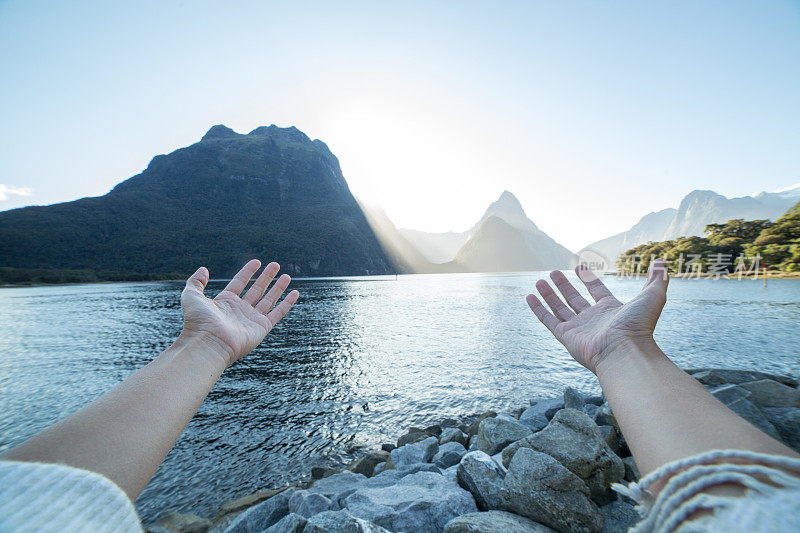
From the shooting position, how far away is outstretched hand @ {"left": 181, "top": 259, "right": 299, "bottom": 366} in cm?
271

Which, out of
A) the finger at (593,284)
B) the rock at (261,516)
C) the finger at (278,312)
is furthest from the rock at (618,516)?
the finger at (278,312)

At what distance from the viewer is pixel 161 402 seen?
199 centimetres

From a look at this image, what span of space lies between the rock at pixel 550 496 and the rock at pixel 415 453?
3.03 meters

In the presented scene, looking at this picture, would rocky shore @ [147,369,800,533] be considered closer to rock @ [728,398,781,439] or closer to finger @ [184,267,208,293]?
rock @ [728,398,781,439]

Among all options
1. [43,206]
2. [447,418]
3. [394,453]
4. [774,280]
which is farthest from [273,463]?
[43,206]

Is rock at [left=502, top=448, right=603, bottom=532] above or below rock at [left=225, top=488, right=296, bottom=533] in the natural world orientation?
above

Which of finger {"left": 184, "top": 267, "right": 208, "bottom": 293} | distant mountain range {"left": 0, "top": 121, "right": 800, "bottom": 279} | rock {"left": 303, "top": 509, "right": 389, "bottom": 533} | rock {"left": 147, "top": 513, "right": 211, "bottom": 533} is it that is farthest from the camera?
distant mountain range {"left": 0, "top": 121, "right": 800, "bottom": 279}

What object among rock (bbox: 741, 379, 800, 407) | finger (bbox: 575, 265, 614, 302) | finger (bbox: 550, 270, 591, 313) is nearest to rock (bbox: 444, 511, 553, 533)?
finger (bbox: 550, 270, 591, 313)

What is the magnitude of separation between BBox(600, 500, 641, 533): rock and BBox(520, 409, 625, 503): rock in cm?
11

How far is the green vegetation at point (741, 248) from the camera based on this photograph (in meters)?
56.2

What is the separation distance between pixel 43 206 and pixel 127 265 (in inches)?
1829

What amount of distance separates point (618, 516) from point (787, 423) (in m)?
3.69

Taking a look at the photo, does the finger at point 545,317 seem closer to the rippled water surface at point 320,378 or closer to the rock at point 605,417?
the rock at point 605,417

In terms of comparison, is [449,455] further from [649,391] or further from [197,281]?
[197,281]
